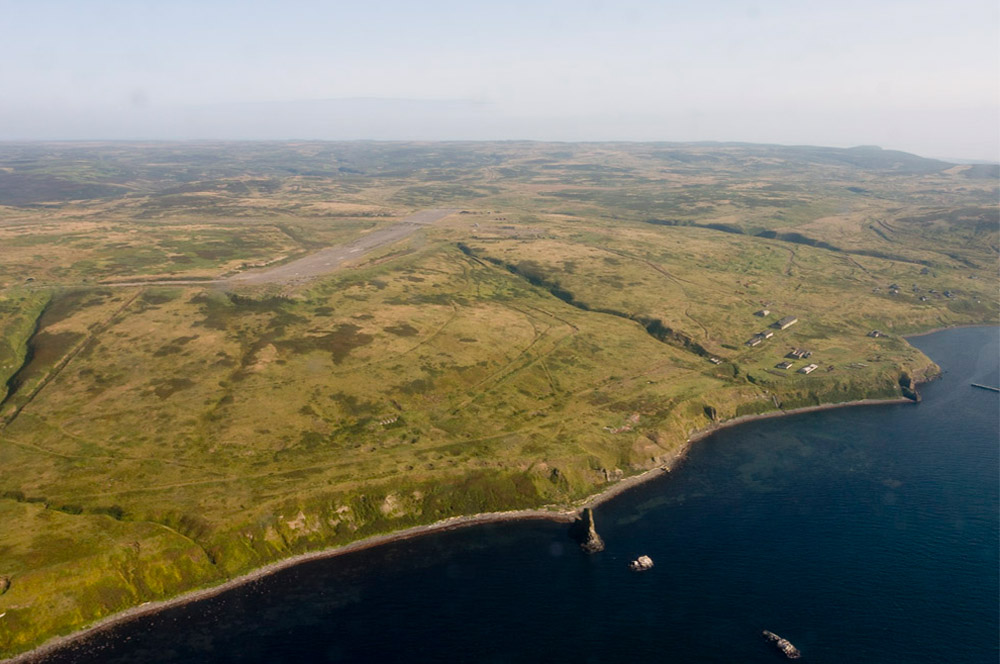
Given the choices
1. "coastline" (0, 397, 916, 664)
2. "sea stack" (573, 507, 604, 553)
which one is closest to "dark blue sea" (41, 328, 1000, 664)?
"coastline" (0, 397, 916, 664)

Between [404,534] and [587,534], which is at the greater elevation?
[587,534]

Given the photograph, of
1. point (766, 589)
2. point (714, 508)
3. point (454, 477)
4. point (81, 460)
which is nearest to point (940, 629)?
point (766, 589)

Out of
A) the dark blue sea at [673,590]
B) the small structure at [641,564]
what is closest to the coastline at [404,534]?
the dark blue sea at [673,590]

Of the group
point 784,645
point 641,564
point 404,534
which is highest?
point 784,645

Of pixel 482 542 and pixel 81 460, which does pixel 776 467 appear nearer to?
pixel 482 542

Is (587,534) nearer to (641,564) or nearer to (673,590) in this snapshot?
(641,564)

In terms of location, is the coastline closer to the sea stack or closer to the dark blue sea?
the dark blue sea

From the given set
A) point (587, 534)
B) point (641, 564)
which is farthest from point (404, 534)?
point (641, 564)

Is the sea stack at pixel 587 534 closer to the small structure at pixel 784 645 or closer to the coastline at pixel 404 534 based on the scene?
the coastline at pixel 404 534
